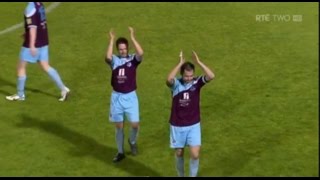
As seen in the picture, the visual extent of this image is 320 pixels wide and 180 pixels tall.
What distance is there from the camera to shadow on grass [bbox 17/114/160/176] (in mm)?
12336

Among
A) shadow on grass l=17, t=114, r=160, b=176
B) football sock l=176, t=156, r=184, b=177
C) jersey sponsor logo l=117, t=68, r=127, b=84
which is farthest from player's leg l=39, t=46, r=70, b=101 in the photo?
football sock l=176, t=156, r=184, b=177

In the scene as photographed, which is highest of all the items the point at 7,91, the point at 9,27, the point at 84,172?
the point at 9,27

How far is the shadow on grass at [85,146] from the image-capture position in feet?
40.5

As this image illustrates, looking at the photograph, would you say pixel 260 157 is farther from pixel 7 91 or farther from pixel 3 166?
pixel 7 91

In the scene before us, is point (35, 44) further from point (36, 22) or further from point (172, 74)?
point (172, 74)

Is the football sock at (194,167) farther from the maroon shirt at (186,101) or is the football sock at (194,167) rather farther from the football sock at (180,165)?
the maroon shirt at (186,101)

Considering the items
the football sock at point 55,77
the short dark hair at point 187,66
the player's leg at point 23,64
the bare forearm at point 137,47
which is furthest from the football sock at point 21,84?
the short dark hair at point 187,66

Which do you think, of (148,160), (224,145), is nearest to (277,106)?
(224,145)

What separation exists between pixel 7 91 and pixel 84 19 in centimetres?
745

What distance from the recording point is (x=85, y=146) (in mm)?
13492

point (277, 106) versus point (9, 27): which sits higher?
point (9, 27)

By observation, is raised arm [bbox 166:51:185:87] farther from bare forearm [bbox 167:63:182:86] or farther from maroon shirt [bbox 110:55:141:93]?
maroon shirt [bbox 110:55:141:93]

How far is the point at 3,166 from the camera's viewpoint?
12.5 m

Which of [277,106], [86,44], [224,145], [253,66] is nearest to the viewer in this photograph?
[224,145]
